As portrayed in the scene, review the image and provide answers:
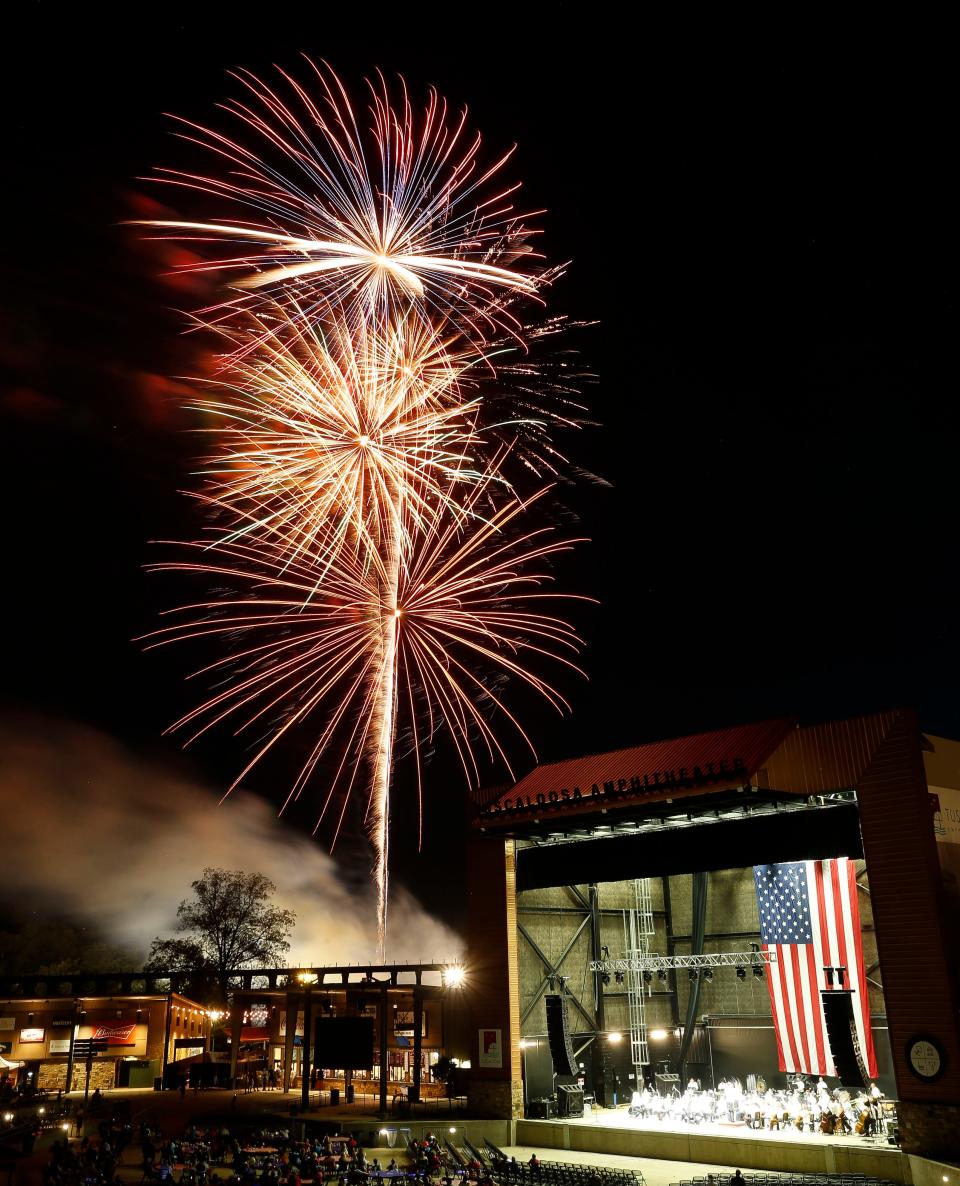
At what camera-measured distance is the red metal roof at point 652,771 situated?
22406 mm

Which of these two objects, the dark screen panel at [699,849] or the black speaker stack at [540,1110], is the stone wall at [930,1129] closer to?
the dark screen panel at [699,849]

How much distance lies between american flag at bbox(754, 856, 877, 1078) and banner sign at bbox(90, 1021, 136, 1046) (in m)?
28.7

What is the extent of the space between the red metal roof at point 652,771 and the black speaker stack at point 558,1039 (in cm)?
501

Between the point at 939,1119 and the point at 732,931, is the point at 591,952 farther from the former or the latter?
the point at 939,1119

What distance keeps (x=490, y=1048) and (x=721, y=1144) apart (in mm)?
6786

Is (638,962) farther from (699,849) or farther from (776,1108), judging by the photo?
(776,1108)

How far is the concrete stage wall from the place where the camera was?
754 inches

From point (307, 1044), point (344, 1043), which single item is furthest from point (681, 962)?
point (307, 1044)

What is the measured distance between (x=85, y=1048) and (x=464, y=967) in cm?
1216

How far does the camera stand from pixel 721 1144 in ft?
71.6

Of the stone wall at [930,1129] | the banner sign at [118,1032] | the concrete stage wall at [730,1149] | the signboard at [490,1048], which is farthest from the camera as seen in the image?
the banner sign at [118,1032]

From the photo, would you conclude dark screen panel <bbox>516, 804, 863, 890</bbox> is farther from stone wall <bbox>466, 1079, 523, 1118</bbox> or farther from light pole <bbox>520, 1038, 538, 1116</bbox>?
stone wall <bbox>466, 1079, 523, 1118</bbox>

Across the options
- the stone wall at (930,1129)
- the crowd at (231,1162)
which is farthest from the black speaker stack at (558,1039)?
the stone wall at (930,1129)

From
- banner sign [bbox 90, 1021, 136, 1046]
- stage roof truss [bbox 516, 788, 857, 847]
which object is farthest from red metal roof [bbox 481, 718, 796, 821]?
banner sign [bbox 90, 1021, 136, 1046]
